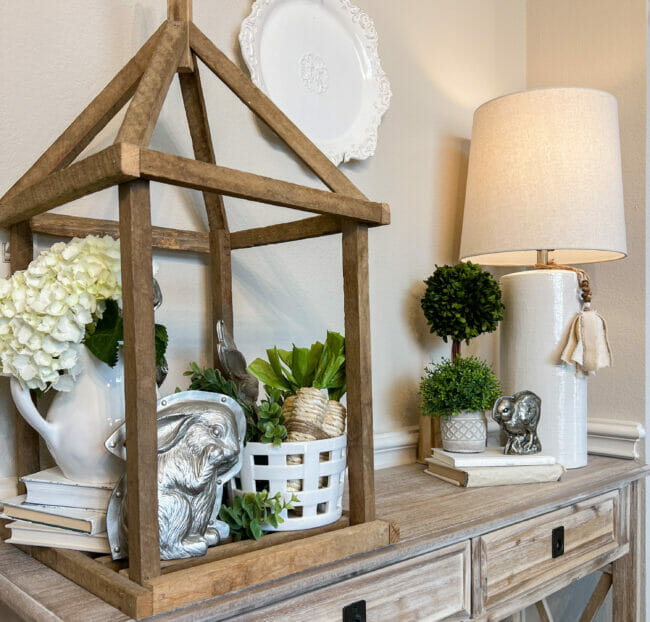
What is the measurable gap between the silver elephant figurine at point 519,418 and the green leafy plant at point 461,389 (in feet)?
0.08

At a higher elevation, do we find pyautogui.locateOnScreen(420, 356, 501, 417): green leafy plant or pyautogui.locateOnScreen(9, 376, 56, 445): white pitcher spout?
pyautogui.locateOnScreen(9, 376, 56, 445): white pitcher spout

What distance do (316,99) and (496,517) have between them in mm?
852

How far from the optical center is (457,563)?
941 millimetres

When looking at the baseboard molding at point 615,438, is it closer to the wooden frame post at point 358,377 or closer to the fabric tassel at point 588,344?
the fabric tassel at point 588,344

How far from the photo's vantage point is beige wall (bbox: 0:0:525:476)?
95cm

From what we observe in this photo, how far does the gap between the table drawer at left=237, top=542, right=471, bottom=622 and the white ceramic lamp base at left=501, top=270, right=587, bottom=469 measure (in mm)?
472

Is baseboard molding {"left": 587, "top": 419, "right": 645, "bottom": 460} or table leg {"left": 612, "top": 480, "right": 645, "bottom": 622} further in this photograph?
baseboard molding {"left": 587, "top": 419, "right": 645, "bottom": 460}

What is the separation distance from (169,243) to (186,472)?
43 cm

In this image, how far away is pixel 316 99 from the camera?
1294 millimetres

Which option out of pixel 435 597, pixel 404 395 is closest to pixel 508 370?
pixel 404 395

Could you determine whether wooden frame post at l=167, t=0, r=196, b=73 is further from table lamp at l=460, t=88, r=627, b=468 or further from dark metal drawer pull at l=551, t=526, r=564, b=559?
dark metal drawer pull at l=551, t=526, r=564, b=559

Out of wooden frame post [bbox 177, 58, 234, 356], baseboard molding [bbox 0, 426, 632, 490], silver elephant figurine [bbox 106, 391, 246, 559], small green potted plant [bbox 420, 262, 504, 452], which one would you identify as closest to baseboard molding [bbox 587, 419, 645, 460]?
baseboard molding [bbox 0, 426, 632, 490]

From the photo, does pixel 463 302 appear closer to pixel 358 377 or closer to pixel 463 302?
pixel 463 302

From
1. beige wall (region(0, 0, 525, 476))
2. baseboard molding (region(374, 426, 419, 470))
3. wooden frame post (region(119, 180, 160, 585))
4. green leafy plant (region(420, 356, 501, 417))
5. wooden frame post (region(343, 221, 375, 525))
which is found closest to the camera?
wooden frame post (region(119, 180, 160, 585))
